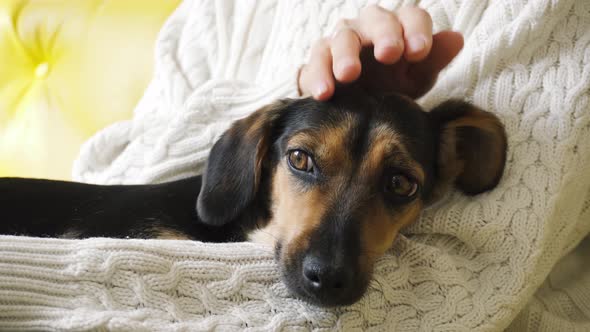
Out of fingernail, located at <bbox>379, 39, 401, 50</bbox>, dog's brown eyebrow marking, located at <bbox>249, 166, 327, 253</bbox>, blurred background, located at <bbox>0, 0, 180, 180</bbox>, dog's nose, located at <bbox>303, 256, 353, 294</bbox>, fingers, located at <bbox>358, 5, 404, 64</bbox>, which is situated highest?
fingernail, located at <bbox>379, 39, 401, 50</bbox>

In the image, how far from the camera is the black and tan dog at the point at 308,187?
0.94 m

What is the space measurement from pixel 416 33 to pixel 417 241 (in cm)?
39

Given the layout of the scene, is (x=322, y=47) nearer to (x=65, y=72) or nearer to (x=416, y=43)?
(x=416, y=43)

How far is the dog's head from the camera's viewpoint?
930 mm

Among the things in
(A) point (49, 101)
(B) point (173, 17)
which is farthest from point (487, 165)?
(A) point (49, 101)

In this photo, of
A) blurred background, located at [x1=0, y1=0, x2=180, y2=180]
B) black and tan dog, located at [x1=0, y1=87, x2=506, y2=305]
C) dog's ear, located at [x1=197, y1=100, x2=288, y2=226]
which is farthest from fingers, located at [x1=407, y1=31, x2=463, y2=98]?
blurred background, located at [x1=0, y1=0, x2=180, y2=180]

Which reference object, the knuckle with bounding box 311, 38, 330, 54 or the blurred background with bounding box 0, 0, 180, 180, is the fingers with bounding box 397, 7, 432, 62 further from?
the blurred background with bounding box 0, 0, 180, 180

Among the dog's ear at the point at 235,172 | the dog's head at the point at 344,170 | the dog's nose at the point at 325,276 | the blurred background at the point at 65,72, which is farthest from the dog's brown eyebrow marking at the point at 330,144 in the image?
the blurred background at the point at 65,72

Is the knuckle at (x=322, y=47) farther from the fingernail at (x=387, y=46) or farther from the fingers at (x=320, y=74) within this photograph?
the fingernail at (x=387, y=46)

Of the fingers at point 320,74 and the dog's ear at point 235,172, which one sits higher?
the fingers at point 320,74

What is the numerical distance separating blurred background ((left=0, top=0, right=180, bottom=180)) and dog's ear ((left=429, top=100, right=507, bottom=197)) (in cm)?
115

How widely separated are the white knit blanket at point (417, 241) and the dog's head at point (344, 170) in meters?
0.04

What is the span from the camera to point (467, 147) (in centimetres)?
113

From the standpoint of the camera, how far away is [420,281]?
90 centimetres
